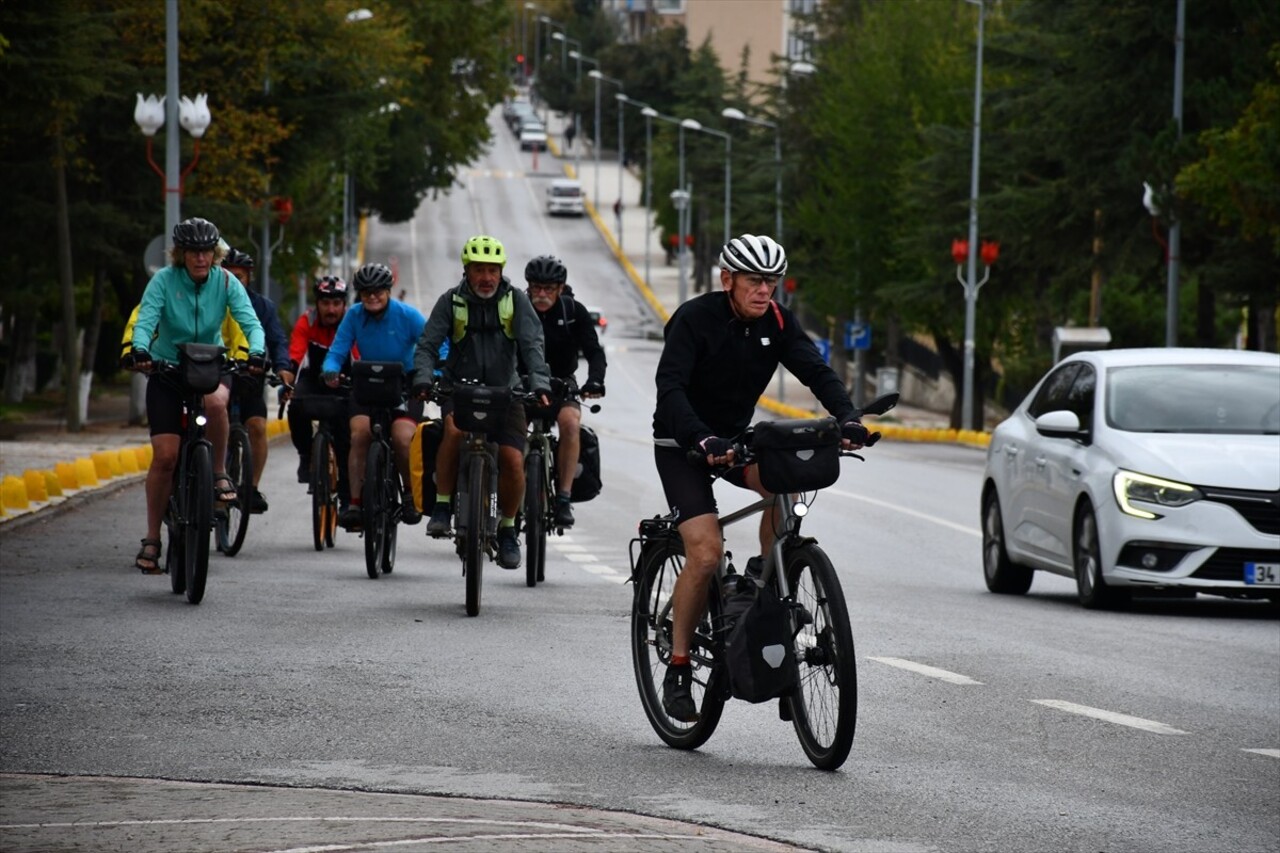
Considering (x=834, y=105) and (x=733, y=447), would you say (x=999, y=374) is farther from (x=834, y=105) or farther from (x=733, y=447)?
(x=733, y=447)

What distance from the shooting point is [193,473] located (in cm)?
1340

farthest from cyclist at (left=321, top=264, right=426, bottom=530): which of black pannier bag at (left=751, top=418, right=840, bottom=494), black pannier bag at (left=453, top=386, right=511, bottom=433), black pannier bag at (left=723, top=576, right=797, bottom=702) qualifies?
black pannier bag at (left=751, top=418, right=840, bottom=494)

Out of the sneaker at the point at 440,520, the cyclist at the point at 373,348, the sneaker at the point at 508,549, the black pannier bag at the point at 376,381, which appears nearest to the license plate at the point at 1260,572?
the sneaker at the point at 508,549

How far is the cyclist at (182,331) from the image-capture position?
1365cm

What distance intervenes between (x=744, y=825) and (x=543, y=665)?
13.3 feet

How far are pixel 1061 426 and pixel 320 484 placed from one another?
5.09 metres

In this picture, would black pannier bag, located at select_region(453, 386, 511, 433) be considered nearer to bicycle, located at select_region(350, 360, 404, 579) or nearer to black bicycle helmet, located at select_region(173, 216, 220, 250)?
black bicycle helmet, located at select_region(173, 216, 220, 250)

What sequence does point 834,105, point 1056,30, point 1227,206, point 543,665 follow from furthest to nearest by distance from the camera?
point 834,105 → point 1056,30 → point 1227,206 → point 543,665

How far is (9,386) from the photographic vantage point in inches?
2131

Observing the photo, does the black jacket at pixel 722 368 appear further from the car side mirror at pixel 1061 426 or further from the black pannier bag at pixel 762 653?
the car side mirror at pixel 1061 426

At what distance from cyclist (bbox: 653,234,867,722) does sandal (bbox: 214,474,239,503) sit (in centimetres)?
533

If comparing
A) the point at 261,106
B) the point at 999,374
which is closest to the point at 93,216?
the point at 261,106

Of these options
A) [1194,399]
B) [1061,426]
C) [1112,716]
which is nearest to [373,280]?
[1061,426]

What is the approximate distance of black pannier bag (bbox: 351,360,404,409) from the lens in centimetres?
1576
